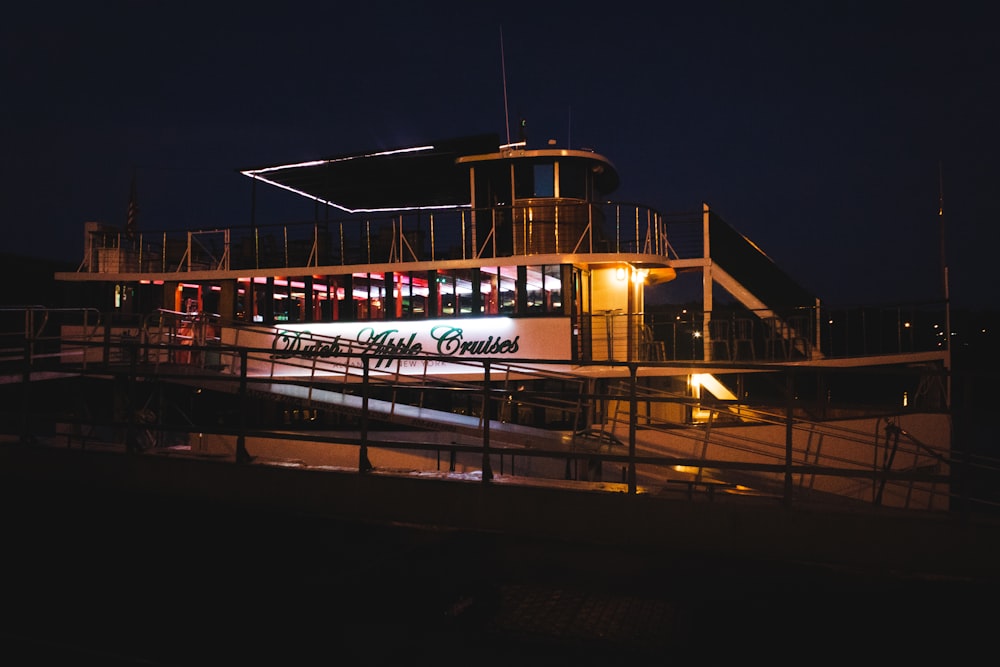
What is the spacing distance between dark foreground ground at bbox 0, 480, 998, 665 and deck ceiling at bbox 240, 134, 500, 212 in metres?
10.8

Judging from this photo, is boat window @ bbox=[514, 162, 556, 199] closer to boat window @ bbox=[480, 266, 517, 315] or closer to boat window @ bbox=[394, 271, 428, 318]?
boat window @ bbox=[480, 266, 517, 315]

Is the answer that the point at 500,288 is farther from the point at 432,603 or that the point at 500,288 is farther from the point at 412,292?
the point at 432,603

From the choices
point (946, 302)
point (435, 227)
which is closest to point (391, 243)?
point (435, 227)

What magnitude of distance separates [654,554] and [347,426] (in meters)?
10.5

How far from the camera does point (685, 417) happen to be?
15.6m

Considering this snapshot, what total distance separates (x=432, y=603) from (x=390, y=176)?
14012mm

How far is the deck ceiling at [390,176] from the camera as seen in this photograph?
15.3 meters

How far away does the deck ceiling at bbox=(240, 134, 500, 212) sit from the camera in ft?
50.1

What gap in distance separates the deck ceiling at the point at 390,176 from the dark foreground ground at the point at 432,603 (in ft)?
35.3

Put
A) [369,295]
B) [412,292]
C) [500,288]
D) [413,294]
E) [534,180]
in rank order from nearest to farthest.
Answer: [500,288] < [534,180] < [412,292] < [413,294] < [369,295]

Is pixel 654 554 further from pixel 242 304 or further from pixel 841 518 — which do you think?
pixel 242 304

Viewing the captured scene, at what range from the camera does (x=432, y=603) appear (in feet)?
15.3

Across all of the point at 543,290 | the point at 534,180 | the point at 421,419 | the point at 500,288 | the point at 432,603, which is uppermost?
the point at 534,180

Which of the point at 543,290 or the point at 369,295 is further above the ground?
the point at 369,295
